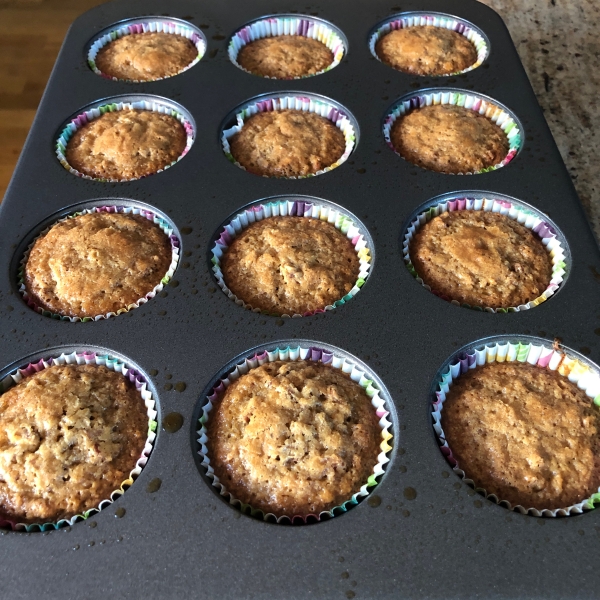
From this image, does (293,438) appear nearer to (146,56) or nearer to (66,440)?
(66,440)

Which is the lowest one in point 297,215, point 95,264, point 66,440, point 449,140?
point 66,440

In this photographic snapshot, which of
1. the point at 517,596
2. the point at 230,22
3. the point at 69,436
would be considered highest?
the point at 230,22

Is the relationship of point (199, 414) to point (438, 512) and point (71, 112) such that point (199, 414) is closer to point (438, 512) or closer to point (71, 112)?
point (438, 512)

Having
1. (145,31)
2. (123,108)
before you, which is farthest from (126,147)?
(145,31)

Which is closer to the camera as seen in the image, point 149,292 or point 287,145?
point 149,292

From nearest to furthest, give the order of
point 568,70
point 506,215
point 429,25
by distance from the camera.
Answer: point 506,215
point 429,25
point 568,70

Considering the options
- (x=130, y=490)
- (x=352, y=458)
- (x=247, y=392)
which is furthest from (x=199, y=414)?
(x=352, y=458)

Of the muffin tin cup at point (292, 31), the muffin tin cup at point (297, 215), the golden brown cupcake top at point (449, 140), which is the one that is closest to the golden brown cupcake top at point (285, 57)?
the muffin tin cup at point (292, 31)
